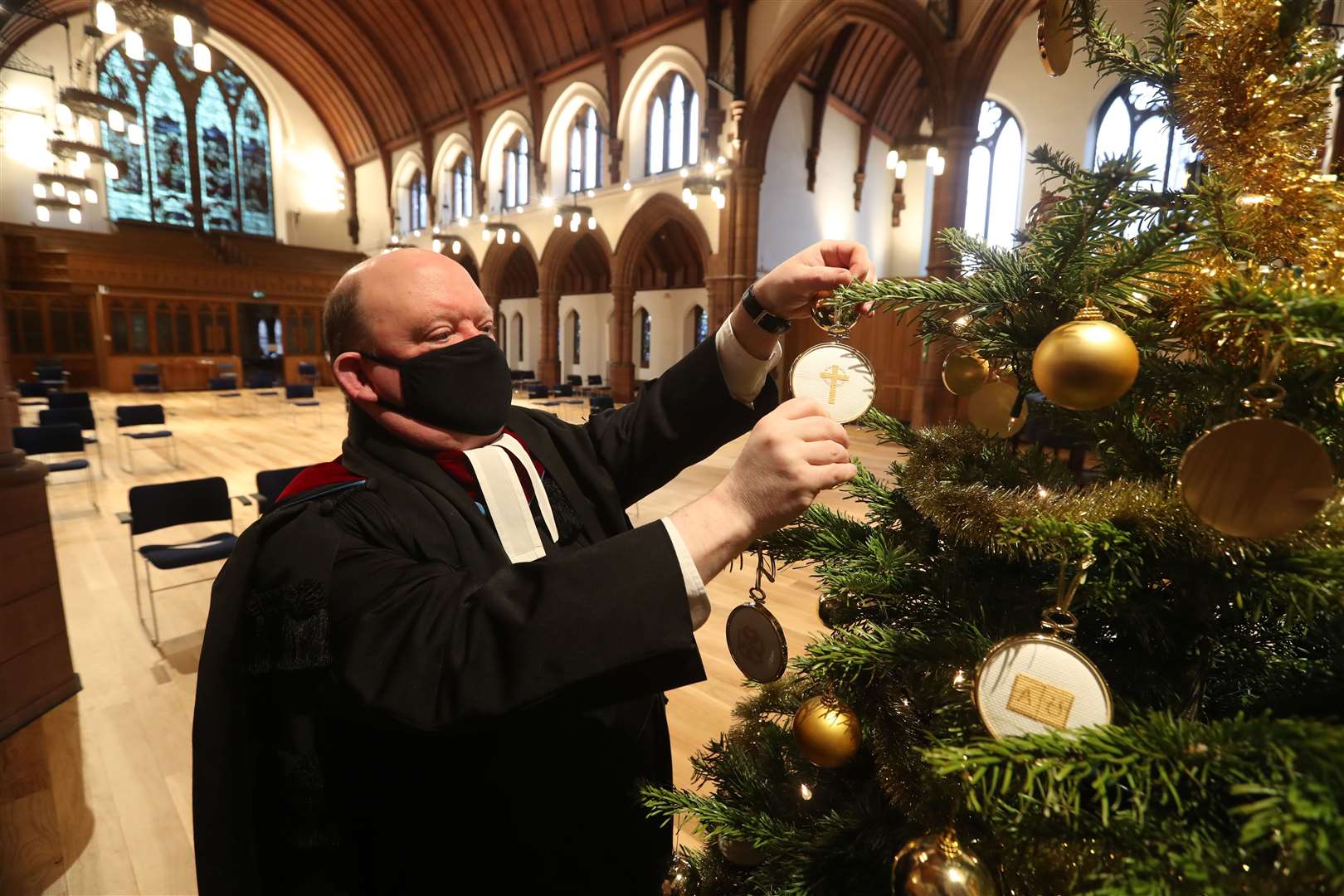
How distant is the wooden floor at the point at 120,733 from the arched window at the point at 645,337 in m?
11.8

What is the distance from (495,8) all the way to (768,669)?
1746cm

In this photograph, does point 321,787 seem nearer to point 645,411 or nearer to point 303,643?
point 303,643

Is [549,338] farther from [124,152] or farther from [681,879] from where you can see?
[681,879]

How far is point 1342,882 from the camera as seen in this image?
35 cm

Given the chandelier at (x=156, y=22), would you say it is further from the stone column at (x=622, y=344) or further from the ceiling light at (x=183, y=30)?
the stone column at (x=622, y=344)

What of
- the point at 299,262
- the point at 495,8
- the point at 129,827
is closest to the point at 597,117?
the point at 495,8

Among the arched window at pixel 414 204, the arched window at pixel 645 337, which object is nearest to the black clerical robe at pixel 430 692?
the arched window at pixel 645 337

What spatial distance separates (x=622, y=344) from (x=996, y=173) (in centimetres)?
857

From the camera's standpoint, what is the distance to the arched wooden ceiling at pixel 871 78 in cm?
1245

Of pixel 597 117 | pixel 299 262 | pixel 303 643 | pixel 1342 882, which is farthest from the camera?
pixel 299 262

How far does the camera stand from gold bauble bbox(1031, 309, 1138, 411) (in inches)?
20.5

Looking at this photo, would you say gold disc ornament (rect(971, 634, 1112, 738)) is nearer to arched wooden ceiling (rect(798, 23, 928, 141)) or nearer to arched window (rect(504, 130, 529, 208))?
arched wooden ceiling (rect(798, 23, 928, 141))

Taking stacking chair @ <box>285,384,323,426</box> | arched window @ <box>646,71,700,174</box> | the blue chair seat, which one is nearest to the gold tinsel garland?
the blue chair seat

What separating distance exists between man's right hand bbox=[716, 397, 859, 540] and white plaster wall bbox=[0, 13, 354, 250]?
65.2 feet
